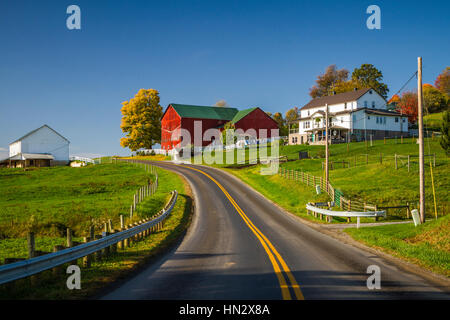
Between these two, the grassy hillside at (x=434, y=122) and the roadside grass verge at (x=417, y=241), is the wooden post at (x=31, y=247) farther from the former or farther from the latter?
the grassy hillside at (x=434, y=122)

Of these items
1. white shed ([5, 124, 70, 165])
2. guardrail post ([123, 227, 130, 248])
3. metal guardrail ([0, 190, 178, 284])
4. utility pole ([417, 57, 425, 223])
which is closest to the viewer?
metal guardrail ([0, 190, 178, 284])

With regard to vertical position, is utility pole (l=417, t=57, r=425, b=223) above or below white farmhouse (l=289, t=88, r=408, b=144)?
below

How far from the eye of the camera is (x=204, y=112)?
8625 cm

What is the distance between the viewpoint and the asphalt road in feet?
24.1

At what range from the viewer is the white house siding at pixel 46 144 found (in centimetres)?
6906

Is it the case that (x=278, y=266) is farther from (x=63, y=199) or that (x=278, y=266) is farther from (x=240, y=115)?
(x=240, y=115)

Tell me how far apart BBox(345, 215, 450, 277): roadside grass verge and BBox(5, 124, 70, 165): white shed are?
6731 centimetres

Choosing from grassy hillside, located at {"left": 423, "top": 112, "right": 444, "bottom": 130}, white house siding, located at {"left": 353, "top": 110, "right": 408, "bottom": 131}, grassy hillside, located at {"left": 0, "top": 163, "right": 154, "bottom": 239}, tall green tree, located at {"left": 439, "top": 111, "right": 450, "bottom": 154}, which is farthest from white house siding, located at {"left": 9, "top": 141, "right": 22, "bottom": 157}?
grassy hillside, located at {"left": 423, "top": 112, "right": 444, "bottom": 130}

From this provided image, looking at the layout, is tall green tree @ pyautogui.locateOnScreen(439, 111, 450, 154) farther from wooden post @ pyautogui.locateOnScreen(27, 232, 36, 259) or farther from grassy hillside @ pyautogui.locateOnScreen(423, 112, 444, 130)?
wooden post @ pyautogui.locateOnScreen(27, 232, 36, 259)

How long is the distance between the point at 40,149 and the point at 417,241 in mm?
71836

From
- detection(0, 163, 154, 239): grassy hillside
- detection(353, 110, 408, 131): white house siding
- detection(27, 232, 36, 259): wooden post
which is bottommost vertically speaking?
detection(0, 163, 154, 239): grassy hillside

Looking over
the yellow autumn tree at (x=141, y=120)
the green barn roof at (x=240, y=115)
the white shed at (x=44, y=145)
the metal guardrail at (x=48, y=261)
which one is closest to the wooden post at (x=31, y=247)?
the metal guardrail at (x=48, y=261)

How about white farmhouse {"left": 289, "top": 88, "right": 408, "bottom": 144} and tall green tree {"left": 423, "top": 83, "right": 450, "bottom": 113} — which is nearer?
white farmhouse {"left": 289, "top": 88, "right": 408, "bottom": 144}
